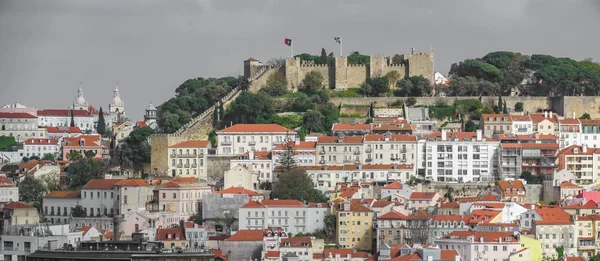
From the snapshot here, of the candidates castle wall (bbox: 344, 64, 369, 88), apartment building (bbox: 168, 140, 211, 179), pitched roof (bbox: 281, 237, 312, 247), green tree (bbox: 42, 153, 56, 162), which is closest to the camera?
pitched roof (bbox: 281, 237, 312, 247)

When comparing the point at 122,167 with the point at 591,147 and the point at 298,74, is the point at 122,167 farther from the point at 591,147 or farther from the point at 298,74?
the point at 591,147

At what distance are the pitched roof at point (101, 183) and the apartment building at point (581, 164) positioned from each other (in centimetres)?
1305

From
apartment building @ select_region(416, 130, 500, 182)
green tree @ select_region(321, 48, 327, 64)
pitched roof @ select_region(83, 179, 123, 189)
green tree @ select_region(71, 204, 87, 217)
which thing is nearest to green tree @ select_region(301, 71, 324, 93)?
green tree @ select_region(321, 48, 327, 64)

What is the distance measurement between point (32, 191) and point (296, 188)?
9.44m

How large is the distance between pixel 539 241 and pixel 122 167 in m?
15.7

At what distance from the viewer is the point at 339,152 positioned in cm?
4675

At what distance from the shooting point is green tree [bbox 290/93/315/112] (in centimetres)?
5162

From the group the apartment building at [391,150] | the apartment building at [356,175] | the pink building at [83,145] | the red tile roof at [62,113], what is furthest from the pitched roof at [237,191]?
the red tile roof at [62,113]

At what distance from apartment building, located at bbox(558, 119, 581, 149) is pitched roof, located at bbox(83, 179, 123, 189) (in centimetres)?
1404

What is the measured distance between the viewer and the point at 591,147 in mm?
48438

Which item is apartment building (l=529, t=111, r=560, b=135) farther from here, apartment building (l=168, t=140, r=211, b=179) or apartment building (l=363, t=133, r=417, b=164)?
apartment building (l=168, t=140, r=211, b=179)

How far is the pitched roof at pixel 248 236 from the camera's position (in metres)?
38.2

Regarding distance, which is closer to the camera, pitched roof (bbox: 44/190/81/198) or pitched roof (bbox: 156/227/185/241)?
pitched roof (bbox: 156/227/185/241)

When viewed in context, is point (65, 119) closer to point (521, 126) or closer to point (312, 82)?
point (312, 82)
